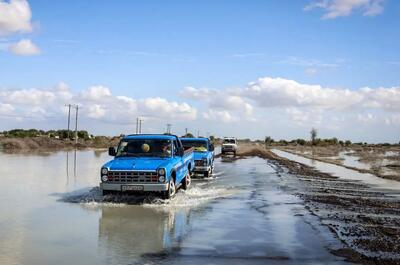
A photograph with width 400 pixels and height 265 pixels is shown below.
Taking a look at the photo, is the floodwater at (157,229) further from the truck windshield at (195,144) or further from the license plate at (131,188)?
the truck windshield at (195,144)

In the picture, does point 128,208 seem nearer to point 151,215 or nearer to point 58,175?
point 151,215

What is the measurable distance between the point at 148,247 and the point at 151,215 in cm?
345

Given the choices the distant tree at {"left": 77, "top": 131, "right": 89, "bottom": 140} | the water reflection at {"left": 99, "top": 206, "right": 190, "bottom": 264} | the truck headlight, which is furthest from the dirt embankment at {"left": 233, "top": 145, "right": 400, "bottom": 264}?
the distant tree at {"left": 77, "top": 131, "right": 89, "bottom": 140}

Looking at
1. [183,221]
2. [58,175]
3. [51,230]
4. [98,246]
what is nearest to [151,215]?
[183,221]

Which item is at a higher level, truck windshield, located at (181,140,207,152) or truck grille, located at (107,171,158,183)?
truck windshield, located at (181,140,207,152)

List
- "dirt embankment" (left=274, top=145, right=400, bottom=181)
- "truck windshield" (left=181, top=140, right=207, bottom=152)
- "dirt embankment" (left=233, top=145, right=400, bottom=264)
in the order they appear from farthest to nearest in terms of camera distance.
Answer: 1. "dirt embankment" (left=274, top=145, right=400, bottom=181)
2. "truck windshield" (left=181, top=140, right=207, bottom=152)
3. "dirt embankment" (left=233, top=145, right=400, bottom=264)

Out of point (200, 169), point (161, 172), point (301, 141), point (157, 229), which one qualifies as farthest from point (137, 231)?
point (301, 141)

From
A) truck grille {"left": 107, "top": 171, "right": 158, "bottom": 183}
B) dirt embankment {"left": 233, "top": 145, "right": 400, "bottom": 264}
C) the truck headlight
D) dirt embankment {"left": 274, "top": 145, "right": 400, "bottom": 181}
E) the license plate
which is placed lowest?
dirt embankment {"left": 233, "top": 145, "right": 400, "bottom": 264}

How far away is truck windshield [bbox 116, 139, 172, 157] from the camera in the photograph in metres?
15.1

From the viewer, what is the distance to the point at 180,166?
15656mm

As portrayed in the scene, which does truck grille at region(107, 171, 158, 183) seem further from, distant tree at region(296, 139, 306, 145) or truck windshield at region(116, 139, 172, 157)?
distant tree at region(296, 139, 306, 145)

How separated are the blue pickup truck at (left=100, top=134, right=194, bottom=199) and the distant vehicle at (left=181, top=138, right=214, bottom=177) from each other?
20.5ft

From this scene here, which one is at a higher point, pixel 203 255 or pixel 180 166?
pixel 180 166

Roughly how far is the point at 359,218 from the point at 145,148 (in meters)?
6.55
